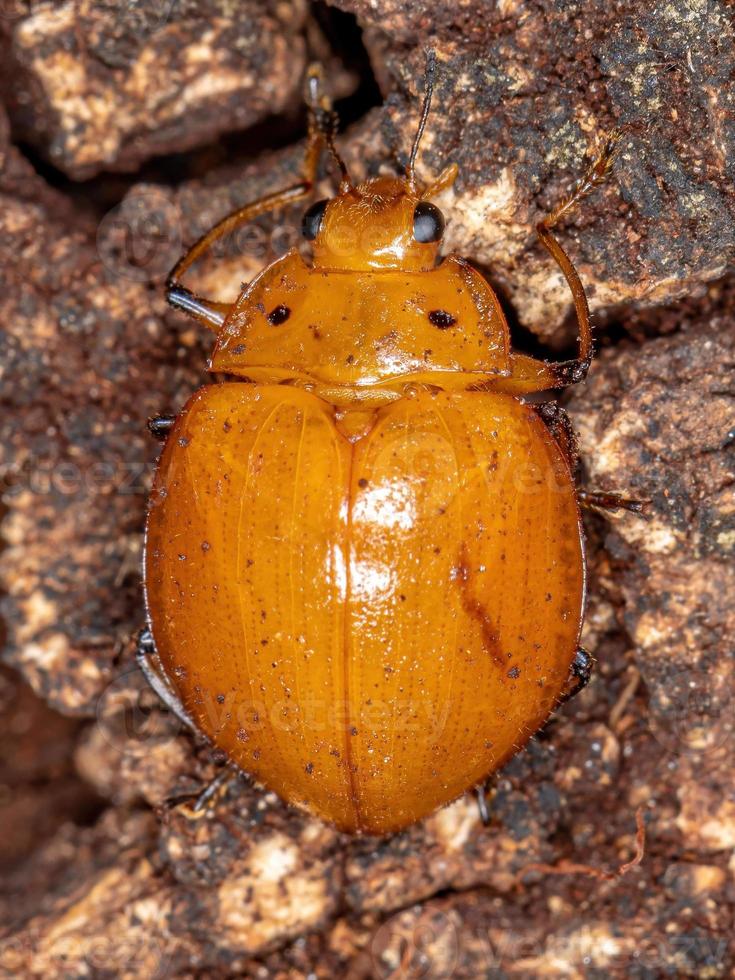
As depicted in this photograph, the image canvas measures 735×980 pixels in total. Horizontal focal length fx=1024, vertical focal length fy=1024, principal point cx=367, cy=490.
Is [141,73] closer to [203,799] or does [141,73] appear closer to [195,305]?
[195,305]

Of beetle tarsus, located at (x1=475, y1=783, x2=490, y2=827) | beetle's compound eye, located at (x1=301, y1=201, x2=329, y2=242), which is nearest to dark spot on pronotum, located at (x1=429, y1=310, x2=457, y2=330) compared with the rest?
beetle's compound eye, located at (x1=301, y1=201, x2=329, y2=242)

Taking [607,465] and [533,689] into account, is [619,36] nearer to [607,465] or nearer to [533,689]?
[607,465]

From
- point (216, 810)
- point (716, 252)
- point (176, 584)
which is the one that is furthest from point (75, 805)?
point (716, 252)

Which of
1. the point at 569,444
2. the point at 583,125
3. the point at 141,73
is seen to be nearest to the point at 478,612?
the point at 569,444

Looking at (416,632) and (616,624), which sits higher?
(416,632)

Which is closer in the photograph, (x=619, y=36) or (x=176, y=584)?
(x=619, y=36)

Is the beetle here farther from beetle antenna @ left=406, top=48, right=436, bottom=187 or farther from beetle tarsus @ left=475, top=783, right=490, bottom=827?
beetle tarsus @ left=475, top=783, right=490, bottom=827
